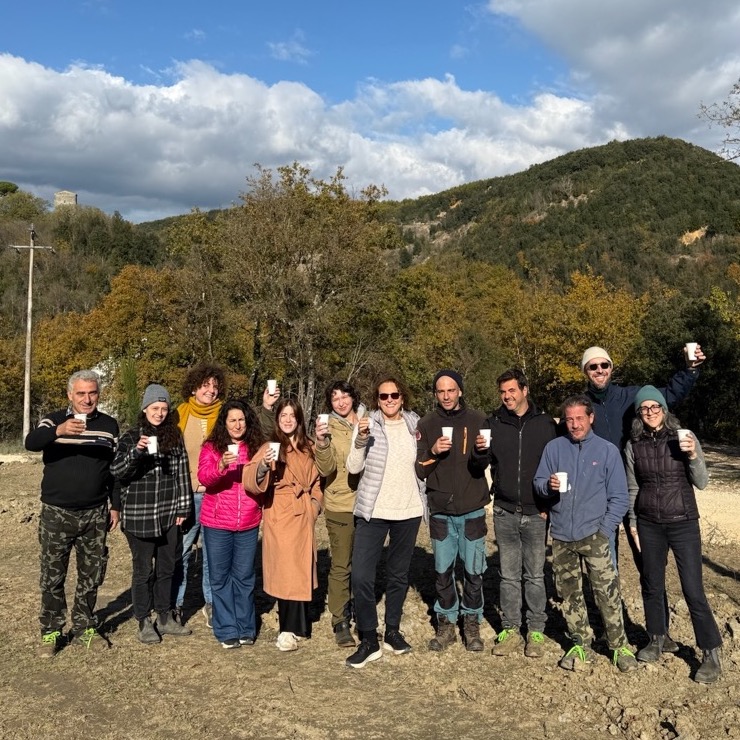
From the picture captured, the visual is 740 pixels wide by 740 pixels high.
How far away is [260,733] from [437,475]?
1949mm

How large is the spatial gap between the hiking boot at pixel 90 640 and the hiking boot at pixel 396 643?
2.06 meters

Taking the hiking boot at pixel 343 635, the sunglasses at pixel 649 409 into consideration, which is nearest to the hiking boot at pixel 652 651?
the sunglasses at pixel 649 409

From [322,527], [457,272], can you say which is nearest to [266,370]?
[322,527]

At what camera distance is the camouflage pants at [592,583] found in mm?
4652

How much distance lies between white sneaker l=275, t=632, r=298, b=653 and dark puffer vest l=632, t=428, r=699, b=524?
267 centimetres

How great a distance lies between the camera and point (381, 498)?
192 inches

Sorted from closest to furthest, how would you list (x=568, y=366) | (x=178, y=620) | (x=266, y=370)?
(x=178, y=620)
(x=266, y=370)
(x=568, y=366)

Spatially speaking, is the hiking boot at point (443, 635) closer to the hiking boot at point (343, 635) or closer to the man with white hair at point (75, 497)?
the hiking boot at point (343, 635)

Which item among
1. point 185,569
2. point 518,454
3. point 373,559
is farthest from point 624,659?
point 185,569

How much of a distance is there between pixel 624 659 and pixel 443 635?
1241mm

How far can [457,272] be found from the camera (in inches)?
2945

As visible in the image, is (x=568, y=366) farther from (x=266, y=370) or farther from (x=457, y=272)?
(x=457, y=272)

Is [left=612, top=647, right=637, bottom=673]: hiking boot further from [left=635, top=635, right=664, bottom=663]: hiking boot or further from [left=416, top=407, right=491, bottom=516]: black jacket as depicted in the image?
[left=416, top=407, right=491, bottom=516]: black jacket

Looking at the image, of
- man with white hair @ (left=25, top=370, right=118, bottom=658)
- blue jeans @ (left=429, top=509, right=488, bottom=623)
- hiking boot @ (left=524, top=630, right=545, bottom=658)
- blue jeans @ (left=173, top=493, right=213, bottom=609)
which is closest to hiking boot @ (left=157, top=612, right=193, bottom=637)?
blue jeans @ (left=173, top=493, right=213, bottom=609)
